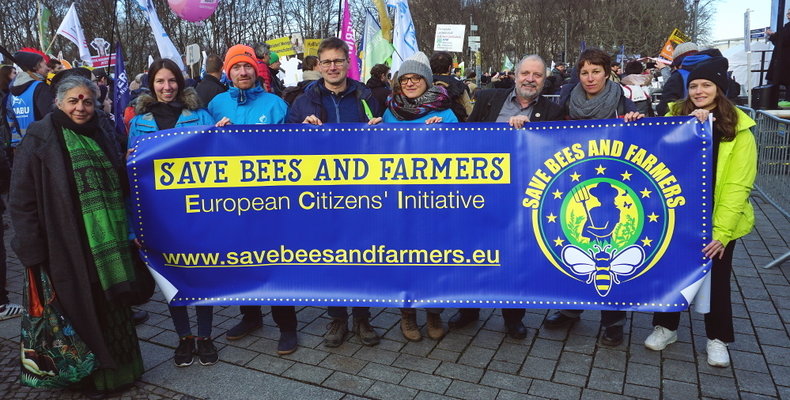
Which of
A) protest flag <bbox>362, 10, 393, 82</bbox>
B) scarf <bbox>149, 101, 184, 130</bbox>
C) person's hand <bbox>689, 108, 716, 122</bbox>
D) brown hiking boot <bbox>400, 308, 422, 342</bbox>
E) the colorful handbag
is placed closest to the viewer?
the colorful handbag

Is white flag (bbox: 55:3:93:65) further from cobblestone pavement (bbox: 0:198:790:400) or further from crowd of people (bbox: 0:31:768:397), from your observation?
cobblestone pavement (bbox: 0:198:790:400)

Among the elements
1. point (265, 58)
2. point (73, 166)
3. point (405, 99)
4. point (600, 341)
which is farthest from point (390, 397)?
point (265, 58)

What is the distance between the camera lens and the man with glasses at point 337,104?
4.07 m

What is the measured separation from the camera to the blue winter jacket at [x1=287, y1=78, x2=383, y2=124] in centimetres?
412

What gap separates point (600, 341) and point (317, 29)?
47.0 meters

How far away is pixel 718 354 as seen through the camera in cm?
375

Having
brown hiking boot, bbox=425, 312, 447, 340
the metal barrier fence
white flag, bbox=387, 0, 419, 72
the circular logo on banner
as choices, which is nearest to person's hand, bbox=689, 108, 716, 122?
the circular logo on banner

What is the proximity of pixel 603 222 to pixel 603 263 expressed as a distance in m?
0.25

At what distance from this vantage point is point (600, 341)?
163 inches

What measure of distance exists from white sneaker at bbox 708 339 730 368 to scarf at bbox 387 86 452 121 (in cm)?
225

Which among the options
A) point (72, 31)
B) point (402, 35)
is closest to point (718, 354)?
point (402, 35)

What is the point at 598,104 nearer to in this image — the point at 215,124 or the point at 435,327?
the point at 435,327

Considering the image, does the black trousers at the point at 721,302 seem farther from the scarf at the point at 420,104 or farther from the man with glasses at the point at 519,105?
the scarf at the point at 420,104

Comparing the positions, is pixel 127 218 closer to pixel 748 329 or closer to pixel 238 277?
pixel 238 277
